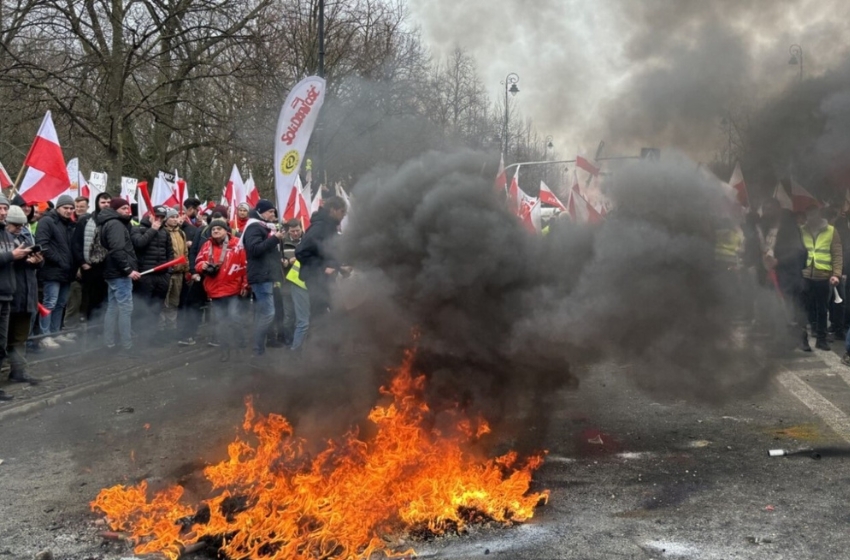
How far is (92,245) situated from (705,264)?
23.6 ft

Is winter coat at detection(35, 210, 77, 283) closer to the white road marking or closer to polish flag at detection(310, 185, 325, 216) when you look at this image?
polish flag at detection(310, 185, 325, 216)

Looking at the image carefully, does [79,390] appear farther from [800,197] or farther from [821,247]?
[821,247]

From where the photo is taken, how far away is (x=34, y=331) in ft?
30.8

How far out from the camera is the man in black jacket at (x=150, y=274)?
9.82 m

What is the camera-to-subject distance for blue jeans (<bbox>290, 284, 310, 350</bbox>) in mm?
9031

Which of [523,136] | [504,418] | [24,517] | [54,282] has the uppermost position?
[523,136]

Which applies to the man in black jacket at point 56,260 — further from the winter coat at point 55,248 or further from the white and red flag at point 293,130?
the white and red flag at point 293,130

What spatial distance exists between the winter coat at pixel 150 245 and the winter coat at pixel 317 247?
2.40 meters

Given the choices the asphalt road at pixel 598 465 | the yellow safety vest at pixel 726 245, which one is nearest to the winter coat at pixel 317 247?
the asphalt road at pixel 598 465

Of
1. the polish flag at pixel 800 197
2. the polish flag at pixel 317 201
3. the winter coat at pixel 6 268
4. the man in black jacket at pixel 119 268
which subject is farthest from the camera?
the polish flag at pixel 317 201

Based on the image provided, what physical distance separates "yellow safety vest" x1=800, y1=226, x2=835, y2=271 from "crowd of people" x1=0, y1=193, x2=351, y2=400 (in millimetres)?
5885

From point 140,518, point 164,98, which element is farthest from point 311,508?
point 164,98

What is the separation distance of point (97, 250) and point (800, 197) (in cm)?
784

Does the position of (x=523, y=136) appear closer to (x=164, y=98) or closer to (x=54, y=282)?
(x=54, y=282)
